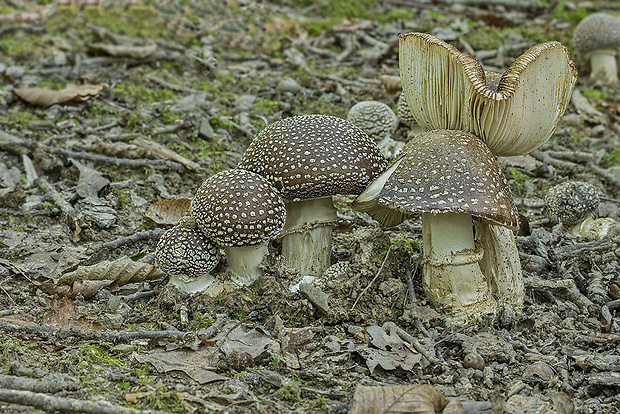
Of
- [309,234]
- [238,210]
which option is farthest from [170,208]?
[238,210]

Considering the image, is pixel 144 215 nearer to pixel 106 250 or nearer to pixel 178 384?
pixel 106 250

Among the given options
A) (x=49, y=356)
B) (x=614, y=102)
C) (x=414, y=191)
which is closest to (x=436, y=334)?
(x=414, y=191)

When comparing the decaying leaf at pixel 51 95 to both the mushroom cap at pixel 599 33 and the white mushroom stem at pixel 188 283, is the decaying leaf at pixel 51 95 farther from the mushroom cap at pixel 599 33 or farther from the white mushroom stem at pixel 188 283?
the mushroom cap at pixel 599 33

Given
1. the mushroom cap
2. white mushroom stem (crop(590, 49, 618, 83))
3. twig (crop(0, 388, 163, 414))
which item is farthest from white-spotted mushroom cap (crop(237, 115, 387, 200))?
white mushroom stem (crop(590, 49, 618, 83))

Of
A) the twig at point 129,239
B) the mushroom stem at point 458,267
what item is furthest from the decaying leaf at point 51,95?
the mushroom stem at point 458,267

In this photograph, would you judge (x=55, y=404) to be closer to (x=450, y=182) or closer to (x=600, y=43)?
(x=450, y=182)

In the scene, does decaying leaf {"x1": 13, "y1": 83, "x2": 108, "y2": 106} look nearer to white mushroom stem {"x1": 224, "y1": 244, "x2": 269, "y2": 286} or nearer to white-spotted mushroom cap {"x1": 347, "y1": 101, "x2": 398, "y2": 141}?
white-spotted mushroom cap {"x1": 347, "y1": 101, "x2": 398, "y2": 141}
